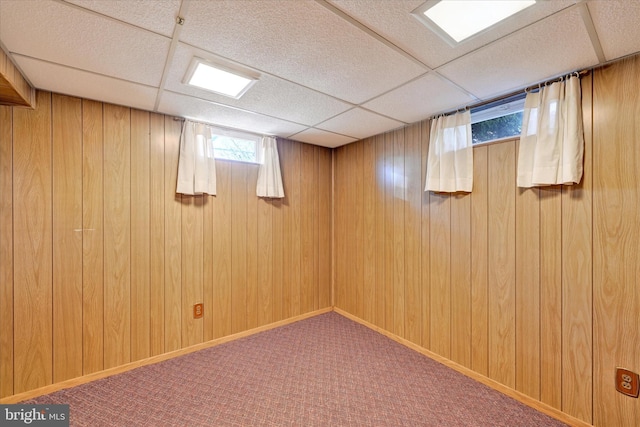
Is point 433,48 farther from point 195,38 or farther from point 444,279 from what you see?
point 444,279

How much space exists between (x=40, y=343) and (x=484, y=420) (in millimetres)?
3065

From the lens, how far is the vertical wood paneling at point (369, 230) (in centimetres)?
308

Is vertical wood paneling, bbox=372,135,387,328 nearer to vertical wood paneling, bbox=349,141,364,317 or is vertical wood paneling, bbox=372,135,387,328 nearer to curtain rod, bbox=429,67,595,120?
vertical wood paneling, bbox=349,141,364,317

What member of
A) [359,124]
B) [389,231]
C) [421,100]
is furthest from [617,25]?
[389,231]

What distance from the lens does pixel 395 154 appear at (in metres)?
2.82

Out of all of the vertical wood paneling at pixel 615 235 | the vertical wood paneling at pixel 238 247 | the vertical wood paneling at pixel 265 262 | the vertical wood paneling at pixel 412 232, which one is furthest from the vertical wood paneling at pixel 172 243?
the vertical wood paneling at pixel 615 235

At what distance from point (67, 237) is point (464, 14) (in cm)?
285

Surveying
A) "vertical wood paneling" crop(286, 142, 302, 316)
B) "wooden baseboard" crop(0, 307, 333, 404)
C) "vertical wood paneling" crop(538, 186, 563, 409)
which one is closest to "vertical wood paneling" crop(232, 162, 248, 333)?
"wooden baseboard" crop(0, 307, 333, 404)

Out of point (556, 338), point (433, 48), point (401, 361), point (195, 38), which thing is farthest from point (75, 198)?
point (556, 338)

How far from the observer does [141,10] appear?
1.16m

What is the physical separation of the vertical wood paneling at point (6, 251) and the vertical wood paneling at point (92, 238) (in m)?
0.38

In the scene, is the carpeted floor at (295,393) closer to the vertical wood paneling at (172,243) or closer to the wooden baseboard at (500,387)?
the wooden baseboard at (500,387)

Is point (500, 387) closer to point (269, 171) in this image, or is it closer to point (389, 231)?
point (389, 231)

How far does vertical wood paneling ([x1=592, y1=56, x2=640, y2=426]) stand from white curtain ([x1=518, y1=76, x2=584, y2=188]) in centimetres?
10
